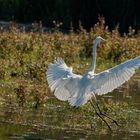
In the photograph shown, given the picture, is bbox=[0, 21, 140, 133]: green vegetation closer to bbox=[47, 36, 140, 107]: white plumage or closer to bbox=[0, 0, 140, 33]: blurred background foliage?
bbox=[47, 36, 140, 107]: white plumage

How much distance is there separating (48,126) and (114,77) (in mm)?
1313

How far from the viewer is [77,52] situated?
18.8 metres

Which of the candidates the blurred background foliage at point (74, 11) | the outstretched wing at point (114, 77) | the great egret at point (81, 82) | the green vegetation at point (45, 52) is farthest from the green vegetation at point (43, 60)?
the blurred background foliage at point (74, 11)

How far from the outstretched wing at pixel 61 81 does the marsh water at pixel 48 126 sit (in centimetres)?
37

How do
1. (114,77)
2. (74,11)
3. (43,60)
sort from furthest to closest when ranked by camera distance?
(74,11), (43,60), (114,77)

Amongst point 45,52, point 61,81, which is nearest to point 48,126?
point 61,81

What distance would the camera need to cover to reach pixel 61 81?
11.3 metres

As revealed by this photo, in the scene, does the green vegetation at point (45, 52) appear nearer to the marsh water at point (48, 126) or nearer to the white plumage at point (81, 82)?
the marsh water at point (48, 126)

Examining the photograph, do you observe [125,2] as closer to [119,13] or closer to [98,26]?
[119,13]

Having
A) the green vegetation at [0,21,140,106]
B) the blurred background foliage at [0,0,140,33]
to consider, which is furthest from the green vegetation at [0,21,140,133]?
the blurred background foliage at [0,0,140,33]

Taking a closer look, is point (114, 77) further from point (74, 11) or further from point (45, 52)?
point (74, 11)

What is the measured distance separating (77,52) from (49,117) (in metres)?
7.45

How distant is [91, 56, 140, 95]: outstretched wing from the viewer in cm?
1120

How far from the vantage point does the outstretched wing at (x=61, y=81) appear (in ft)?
37.1
